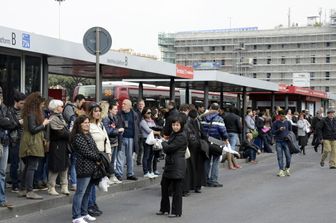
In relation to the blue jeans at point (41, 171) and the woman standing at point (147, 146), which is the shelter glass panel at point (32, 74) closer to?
the blue jeans at point (41, 171)

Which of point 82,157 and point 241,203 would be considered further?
point 241,203

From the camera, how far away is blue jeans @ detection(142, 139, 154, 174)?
40.4ft

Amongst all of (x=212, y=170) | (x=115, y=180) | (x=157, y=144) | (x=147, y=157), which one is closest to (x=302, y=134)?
(x=212, y=170)

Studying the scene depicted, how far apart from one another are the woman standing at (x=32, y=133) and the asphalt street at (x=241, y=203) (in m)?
0.82

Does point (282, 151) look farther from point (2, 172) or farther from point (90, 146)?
point (2, 172)

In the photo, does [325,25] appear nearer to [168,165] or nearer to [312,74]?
[312,74]

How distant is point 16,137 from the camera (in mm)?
8695

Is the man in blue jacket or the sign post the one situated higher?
the sign post

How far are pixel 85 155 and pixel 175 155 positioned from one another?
162 cm

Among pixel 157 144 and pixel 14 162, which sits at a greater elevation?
pixel 157 144

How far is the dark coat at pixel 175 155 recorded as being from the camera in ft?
28.3

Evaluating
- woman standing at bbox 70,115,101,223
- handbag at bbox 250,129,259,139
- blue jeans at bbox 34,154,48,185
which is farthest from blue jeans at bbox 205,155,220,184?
handbag at bbox 250,129,259,139

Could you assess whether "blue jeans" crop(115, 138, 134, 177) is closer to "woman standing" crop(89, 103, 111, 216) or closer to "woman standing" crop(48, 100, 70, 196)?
"woman standing" crop(48, 100, 70, 196)

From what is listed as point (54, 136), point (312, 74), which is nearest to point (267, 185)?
point (54, 136)
